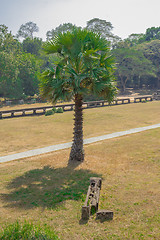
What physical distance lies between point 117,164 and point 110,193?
3.29 m

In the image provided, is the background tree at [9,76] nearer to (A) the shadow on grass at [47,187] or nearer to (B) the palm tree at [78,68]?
(B) the palm tree at [78,68]

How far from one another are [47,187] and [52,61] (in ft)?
61.6

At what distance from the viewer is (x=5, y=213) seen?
728cm

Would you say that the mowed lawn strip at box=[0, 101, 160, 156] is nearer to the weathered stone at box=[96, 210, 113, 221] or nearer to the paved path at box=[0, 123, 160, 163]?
the paved path at box=[0, 123, 160, 163]

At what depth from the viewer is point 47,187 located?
30.8 ft

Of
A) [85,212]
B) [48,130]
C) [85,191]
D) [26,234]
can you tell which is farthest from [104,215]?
[48,130]

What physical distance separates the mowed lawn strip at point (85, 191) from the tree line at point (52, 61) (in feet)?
19.8

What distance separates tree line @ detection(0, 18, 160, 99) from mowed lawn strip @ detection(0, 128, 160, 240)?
6.05m

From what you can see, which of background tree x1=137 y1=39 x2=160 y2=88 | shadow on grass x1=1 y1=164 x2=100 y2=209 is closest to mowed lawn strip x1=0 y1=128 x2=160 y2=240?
shadow on grass x1=1 y1=164 x2=100 y2=209

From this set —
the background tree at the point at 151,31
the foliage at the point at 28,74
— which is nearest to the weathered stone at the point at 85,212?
the foliage at the point at 28,74

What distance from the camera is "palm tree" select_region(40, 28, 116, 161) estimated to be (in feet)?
36.5

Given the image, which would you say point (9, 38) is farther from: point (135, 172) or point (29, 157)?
point (135, 172)

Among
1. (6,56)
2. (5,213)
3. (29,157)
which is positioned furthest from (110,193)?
(6,56)

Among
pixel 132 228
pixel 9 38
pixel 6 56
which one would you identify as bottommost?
pixel 132 228
